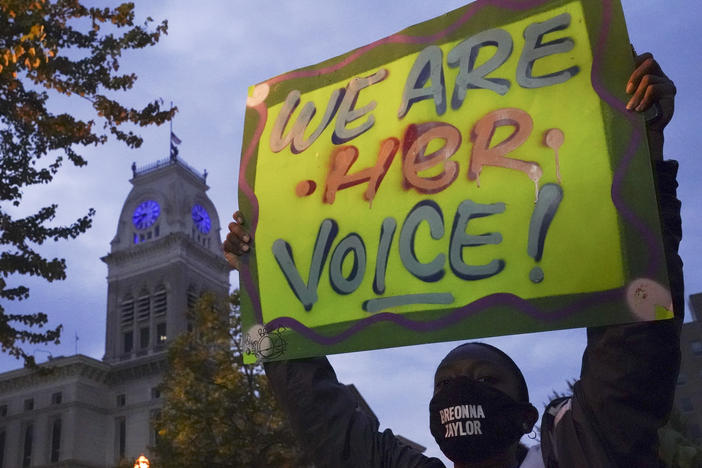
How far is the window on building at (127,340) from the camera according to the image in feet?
199

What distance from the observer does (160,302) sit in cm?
5944

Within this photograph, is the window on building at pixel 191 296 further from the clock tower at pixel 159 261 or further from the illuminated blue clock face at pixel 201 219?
the illuminated blue clock face at pixel 201 219

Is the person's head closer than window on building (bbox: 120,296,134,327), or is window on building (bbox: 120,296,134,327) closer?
the person's head

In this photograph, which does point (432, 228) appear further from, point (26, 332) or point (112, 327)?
point (112, 327)

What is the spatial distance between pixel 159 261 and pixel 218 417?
43.5 m

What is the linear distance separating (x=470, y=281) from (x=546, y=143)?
0.48 m

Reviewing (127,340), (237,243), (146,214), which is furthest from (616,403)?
(127,340)

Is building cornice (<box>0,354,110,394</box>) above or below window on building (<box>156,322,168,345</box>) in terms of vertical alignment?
below

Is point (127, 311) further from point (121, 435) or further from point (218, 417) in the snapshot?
point (218, 417)

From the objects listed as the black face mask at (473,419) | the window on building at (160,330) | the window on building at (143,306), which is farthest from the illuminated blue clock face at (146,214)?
the black face mask at (473,419)

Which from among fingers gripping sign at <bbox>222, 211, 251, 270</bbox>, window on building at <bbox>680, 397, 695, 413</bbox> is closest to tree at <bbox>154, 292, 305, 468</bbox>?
fingers gripping sign at <bbox>222, 211, 251, 270</bbox>

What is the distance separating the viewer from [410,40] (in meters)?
2.72

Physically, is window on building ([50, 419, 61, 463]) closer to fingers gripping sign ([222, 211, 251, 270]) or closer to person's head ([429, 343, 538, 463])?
fingers gripping sign ([222, 211, 251, 270])

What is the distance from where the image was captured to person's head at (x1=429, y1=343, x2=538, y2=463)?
1984mm
